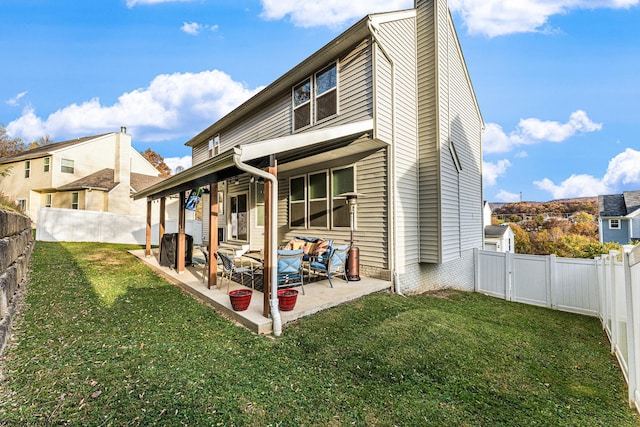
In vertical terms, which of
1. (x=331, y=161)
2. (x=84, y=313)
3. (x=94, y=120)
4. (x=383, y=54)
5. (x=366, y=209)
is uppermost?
(x=94, y=120)

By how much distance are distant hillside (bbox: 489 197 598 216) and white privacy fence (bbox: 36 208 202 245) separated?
50.6 meters

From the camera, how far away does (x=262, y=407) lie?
104 inches

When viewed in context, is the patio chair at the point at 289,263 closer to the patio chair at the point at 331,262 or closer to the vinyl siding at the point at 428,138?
the patio chair at the point at 331,262

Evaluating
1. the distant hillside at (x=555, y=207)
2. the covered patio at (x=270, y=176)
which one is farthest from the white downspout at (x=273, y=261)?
the distant hillside at (x=555, y=207)

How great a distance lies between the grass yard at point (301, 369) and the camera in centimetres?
261

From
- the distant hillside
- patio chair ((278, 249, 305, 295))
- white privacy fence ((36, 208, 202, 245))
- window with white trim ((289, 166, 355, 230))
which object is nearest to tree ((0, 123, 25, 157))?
white privacy fence ((36, 208, 202, 245))

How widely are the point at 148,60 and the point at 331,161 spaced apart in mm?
11609

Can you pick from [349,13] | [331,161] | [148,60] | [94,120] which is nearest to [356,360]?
[331,161]

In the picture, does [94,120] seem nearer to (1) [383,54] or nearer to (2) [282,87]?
(2) [282,87]

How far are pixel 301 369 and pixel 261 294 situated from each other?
2.65 metres

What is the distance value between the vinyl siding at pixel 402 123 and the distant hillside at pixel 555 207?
44.3 metres

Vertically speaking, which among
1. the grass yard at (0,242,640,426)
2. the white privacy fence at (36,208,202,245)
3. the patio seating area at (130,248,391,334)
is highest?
the white privacy fence at (36,208,202,245)

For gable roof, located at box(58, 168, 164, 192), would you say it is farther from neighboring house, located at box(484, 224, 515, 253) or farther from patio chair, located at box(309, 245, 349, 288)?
neighboring house, located at box(484, 224, 515, 253)

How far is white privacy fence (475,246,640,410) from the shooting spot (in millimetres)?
2965
